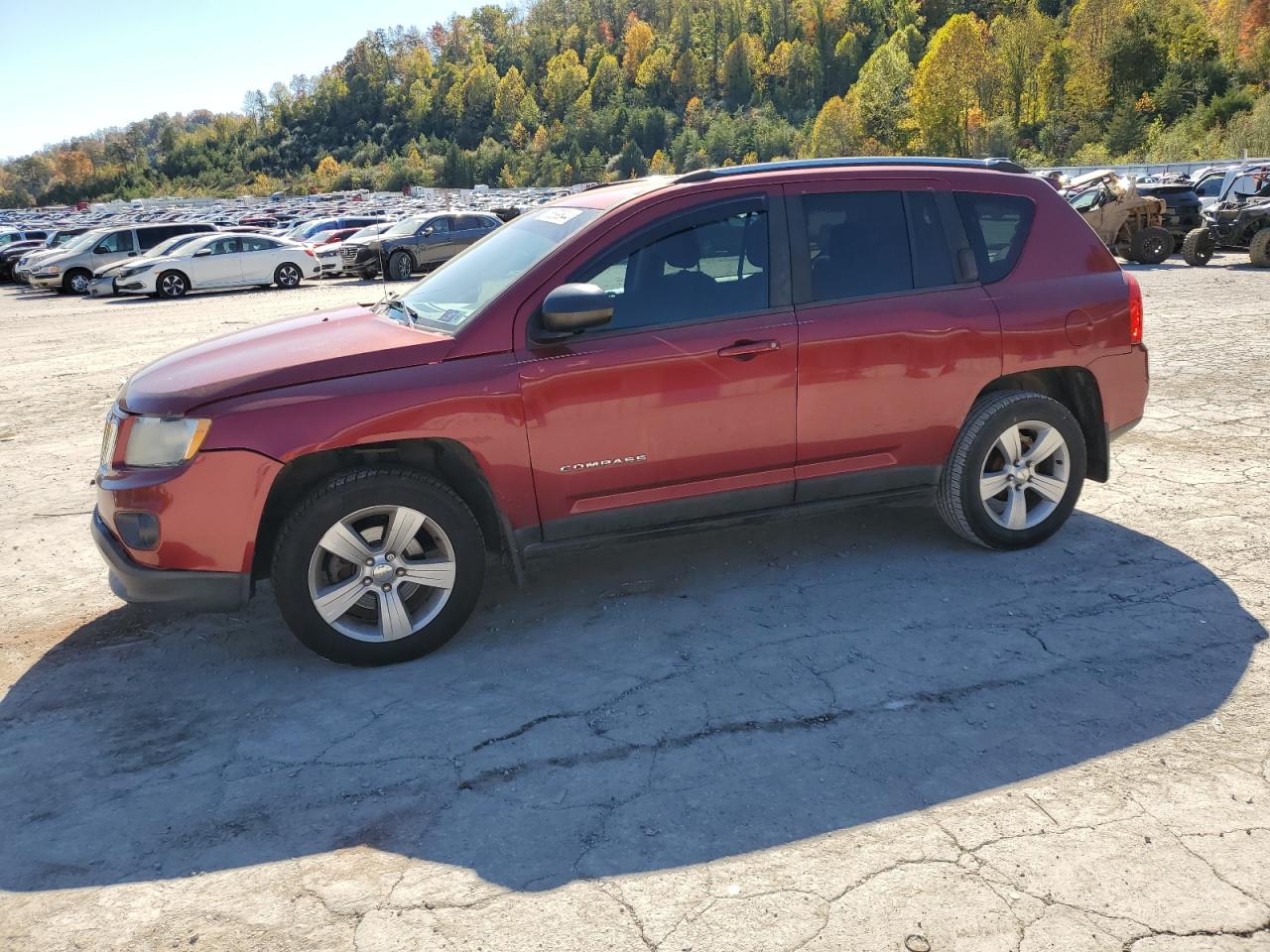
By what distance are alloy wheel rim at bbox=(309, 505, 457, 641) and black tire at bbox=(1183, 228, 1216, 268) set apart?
64.1 ft

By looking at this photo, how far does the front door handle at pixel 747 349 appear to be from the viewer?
4.48 metres

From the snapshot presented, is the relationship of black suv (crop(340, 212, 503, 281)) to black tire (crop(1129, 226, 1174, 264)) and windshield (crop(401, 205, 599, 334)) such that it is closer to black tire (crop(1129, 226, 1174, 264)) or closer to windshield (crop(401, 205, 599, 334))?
black tire (crop(1129, 226, 1174, 264))

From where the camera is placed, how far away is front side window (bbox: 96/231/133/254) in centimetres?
2719

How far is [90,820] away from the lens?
329 centimetres

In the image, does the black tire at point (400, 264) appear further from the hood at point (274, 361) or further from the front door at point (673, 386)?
the front door at point (673, 386)

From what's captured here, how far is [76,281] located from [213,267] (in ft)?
16.2

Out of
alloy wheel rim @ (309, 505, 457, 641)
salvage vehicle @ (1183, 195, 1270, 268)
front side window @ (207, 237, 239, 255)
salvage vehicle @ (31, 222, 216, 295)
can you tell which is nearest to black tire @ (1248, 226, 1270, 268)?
salvage vehicle @ (1183, 195, 1270, 268)

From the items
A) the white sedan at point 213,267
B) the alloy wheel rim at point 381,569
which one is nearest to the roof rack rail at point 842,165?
the alloy wheel rim at point 381,569

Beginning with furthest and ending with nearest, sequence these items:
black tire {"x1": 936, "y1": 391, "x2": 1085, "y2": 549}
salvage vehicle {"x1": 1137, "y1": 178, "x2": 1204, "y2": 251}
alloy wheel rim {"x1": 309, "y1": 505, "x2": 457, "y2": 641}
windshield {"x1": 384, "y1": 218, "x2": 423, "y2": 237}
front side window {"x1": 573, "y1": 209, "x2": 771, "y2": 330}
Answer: windshield {"x1": 384, "y1": 218, "x2": 423, "y2": 237}, salvage vehicle {"x1": 1137, "y1": 178, "x2": 1204, "y2": 251}, black tire {"x1": 936, "y1": 391, "x2": 1085, "y2": 549}, front side window {"x1": 573, "y1": 209, "x2": 771, "y2": 330}, alloy wheel rim {"x1": 309, "y1": 505, "x2": 457, "y2": 641}

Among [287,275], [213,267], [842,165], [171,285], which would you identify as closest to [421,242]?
[287,275]

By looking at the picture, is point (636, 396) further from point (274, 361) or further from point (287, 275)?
point (287, 275)

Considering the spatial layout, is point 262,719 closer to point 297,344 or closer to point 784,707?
point 297,344

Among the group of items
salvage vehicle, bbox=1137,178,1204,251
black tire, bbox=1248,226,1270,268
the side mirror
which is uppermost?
the side mirror

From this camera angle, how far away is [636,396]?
4.38 meters
